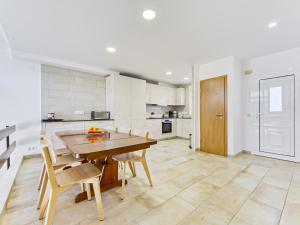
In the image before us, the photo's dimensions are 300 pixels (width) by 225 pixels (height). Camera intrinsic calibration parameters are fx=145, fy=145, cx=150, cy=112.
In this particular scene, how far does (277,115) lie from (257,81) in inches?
36.2

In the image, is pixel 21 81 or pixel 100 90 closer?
pixel 21 81

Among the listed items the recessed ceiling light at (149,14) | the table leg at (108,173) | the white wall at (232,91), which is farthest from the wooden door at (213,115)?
the table leg at (108,173)

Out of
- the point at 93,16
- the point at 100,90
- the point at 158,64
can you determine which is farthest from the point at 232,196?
the point at 100,90

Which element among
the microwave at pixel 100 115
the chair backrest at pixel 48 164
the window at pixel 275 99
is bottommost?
the chair backrest at pixel 48 164

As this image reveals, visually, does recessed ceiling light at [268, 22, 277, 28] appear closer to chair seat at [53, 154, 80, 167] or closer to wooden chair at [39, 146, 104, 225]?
wooden chair at [39, 146, 104, 225]

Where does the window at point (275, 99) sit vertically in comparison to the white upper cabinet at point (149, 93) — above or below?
below

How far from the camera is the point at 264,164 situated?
2973mm

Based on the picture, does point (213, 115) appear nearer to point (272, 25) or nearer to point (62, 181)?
point (272, 25)

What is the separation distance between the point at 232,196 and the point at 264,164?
68.0 inches

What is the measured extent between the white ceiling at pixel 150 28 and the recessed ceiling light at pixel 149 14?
6cm

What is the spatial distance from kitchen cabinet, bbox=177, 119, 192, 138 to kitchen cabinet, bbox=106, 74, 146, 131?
177 centimetres

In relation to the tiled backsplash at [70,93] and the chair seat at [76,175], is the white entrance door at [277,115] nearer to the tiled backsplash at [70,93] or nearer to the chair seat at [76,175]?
the chair seat at [76,175]

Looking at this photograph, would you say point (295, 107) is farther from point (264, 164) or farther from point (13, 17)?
point (13, 17)

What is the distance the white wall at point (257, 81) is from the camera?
10.0 feet
